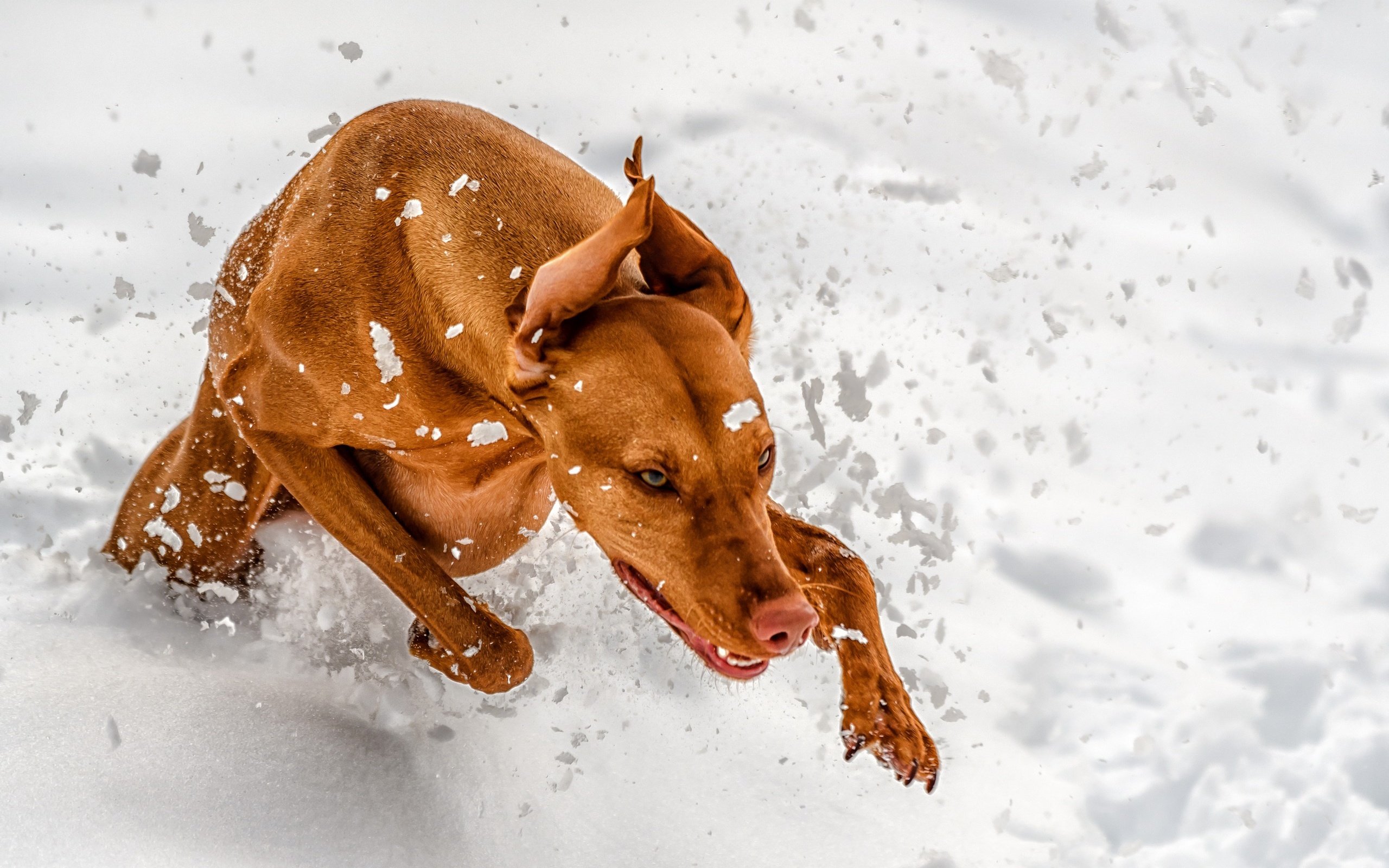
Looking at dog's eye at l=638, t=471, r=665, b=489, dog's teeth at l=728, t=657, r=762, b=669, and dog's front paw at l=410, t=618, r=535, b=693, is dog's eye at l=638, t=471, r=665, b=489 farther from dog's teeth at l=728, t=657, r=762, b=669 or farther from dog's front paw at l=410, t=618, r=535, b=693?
dog's front paw at l=410, t=618, r=535, b=693

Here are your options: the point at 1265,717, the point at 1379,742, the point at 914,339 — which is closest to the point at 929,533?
the point at 914,339

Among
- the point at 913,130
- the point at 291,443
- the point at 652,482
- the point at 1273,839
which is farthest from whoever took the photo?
the point at 913,130

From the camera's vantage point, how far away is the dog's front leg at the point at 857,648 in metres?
2.80

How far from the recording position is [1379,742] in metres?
4.07

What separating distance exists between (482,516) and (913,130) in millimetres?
2868

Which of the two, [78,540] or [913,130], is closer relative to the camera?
[78,540]


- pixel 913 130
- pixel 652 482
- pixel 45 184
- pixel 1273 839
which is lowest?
pixel 1273 839

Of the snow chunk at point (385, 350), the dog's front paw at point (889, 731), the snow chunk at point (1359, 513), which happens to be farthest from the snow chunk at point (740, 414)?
the snow chunk at point (1359, 513)

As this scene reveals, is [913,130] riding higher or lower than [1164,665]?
higher

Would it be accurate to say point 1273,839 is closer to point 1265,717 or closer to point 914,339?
point 1265,717

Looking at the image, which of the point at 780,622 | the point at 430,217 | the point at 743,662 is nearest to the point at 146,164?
the point at 430,217

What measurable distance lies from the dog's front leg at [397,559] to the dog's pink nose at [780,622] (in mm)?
997

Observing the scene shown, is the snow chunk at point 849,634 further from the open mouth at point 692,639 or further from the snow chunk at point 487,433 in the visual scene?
the snow chunk at point 487,433

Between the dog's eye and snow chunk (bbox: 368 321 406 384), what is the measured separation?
71cm
